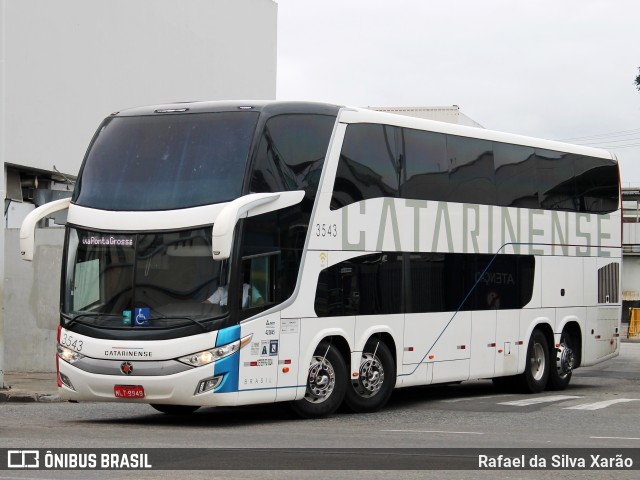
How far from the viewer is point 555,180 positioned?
22344mm

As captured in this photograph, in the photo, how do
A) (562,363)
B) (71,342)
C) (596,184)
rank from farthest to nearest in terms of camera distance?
(596,184) < (562,363) < (71,342)

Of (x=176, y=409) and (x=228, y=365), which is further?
(x=176, y=409)

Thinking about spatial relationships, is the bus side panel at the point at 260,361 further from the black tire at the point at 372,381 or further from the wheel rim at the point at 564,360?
the wheel rim at the point at 564,360

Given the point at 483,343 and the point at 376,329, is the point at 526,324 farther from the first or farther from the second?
the point at 376,329

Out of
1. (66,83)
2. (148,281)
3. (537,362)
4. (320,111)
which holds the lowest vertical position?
(537,362)

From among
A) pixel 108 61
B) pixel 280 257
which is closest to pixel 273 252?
pixel 280 257

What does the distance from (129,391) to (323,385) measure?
286 centimetres

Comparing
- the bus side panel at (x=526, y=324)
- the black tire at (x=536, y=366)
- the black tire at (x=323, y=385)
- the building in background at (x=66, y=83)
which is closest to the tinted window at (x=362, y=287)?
the black tire at (x=323, y=385)

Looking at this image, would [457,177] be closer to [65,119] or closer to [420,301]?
[420,301]

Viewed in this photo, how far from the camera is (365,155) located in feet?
56.7

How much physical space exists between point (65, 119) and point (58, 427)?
22.2 m

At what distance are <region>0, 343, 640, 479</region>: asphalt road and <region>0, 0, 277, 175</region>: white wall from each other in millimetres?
16390

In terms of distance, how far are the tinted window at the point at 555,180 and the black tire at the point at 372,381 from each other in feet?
18.4

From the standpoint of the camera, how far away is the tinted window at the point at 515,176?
20.6m
